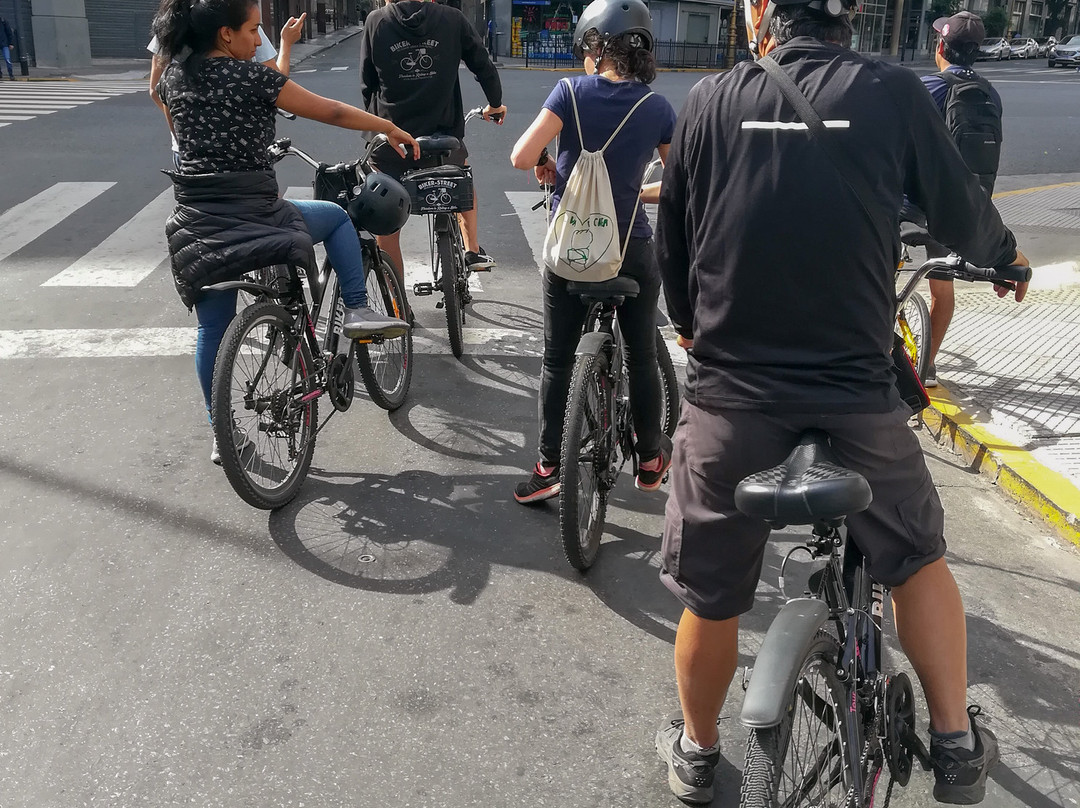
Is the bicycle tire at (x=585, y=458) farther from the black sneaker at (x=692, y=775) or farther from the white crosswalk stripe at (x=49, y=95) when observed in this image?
the white crosswalk stripe at (x=49, y=95)

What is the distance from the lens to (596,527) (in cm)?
384

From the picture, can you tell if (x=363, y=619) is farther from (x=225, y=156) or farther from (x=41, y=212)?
(x=41, y=212)

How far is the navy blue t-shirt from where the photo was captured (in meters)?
3.53

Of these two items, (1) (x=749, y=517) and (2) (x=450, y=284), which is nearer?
(1) (x=749, y=517)

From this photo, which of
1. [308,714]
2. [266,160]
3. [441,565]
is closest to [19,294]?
[266,160]

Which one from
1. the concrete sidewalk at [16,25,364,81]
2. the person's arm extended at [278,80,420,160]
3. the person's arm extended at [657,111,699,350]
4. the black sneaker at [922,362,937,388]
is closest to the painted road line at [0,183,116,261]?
the person's arm extended at [278,80,420,160]

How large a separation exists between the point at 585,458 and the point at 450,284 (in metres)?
2.34

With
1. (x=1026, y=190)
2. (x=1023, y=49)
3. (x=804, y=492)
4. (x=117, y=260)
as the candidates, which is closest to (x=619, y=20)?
(x=804, y=492)

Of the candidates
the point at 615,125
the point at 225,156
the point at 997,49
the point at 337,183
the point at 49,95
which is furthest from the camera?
the point at 997,49

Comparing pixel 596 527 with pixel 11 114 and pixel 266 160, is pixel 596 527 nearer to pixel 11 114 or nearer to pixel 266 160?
pixel 266 160

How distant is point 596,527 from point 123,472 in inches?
84.4

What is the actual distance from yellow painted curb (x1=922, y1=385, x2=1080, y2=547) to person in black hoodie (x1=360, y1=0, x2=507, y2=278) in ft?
9.89

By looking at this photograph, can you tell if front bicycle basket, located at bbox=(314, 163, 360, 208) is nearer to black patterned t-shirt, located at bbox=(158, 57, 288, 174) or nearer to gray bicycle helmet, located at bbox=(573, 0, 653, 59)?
black patterned t-shirt, located at bbox=(158, 57, 288, 174)

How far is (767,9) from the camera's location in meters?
2.25
